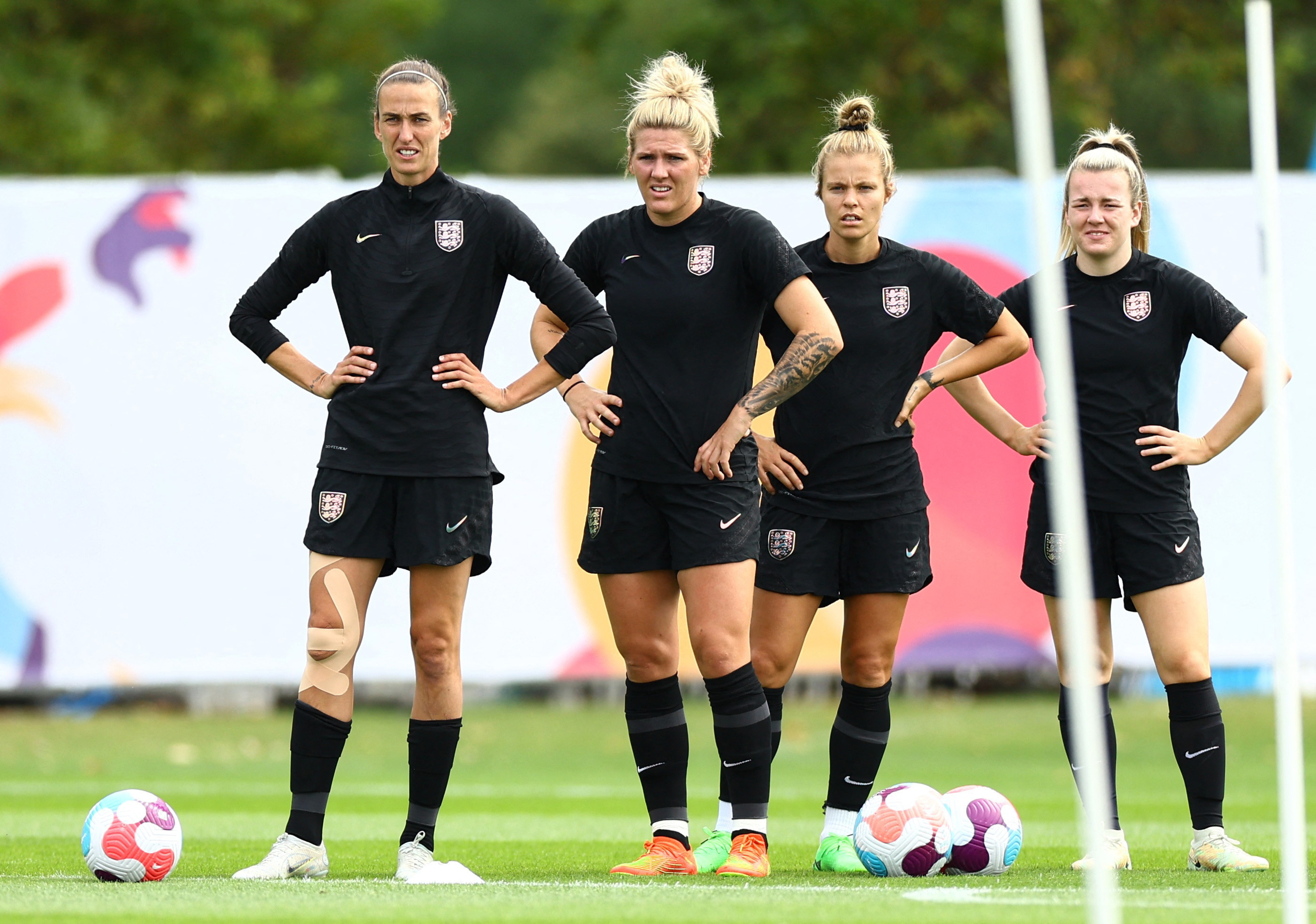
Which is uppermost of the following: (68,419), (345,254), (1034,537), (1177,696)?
(68,419)

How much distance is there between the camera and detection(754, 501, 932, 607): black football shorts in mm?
7039

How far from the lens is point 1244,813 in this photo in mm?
9883

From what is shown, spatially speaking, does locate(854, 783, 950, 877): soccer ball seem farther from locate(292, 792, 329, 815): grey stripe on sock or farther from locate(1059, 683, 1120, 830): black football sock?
locate(292, 792, 329, 815): grey stripe on sock

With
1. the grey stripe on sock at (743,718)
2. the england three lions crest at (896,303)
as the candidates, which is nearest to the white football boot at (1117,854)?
the grey stripe on sock at (743,718)

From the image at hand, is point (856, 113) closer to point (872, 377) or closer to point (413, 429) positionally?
point (872, 377)

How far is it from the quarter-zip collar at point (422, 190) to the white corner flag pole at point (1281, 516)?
296cm

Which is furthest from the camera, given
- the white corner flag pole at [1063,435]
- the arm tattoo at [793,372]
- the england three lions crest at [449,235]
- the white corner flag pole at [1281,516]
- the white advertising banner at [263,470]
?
the white advertising banner at [263,470]

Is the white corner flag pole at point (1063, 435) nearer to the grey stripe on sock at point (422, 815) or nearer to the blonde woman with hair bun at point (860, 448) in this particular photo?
the grey stripe on sock at point (422, 815)

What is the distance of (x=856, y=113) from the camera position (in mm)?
7109

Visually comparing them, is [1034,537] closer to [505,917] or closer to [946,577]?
[505,917]

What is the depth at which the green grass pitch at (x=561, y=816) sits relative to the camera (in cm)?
541

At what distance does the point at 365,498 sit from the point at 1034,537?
2.52m

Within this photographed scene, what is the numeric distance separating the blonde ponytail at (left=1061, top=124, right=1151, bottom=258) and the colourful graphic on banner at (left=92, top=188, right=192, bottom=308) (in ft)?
31.6

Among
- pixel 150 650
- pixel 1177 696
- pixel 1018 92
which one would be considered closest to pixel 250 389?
pixel 150 650
